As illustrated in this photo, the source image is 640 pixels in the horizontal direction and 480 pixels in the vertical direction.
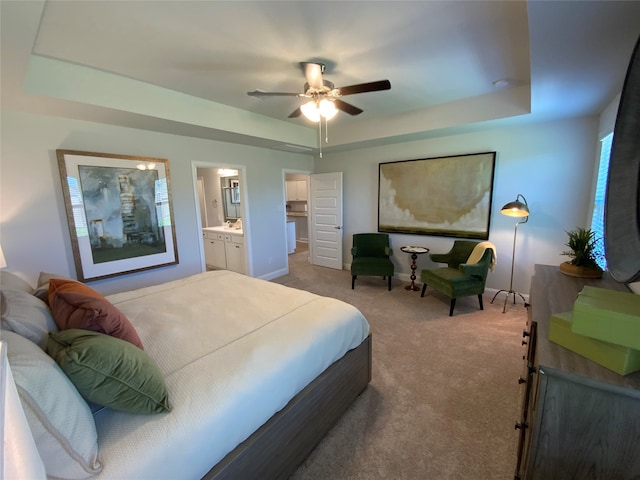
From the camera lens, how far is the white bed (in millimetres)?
977

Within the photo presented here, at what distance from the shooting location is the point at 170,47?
79.0 inches

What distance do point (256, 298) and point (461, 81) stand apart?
2.84m

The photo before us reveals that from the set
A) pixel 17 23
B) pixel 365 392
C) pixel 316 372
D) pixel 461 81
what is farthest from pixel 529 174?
pixel 17 23

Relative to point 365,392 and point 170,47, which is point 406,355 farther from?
point 170,47

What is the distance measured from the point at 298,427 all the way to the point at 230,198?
5617 millimetres

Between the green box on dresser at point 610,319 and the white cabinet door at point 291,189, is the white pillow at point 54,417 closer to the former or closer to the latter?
the green box on dresser at point 610,319

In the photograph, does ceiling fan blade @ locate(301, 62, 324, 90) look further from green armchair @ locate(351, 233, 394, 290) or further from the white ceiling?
green armchair @ locate(351, 233, 394, 290)

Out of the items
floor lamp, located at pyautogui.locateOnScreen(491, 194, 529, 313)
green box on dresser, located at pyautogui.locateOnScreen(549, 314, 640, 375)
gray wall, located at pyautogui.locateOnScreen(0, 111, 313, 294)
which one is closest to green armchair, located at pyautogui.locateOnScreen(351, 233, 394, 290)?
floor lamp, located at pyautogui.locateOnScreen(491, 194, 529, 313)

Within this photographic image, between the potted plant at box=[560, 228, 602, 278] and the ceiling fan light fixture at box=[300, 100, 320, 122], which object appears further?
the ceiling fan light fixture at box=[300, 100, 320, 122]

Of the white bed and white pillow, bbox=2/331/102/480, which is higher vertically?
white pillow, bbox=2/331/102/480

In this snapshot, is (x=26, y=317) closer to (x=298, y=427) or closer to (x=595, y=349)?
(x=298, y=427)

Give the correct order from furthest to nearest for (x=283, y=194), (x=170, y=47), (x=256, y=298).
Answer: (x=283, y=194) < (x=256, y=298) < (x=170, y=47)

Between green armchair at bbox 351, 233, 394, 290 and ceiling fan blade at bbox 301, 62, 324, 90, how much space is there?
2.63m

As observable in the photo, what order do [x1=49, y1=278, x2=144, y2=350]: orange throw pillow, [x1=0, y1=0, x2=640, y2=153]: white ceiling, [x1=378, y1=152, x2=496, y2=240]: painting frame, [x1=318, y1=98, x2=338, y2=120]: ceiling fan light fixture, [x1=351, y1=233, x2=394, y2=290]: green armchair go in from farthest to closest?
[x1=351, y1=233, x2=394, y2=290]: green armchair, [x1=378, y1=152, x2=496, y2=240]: painting frame, [x1=318, y1=98, x2=338, y2=120]: ceiling fan light fixture, [x1=0, y1=0, x2=640, y2=153]: white ceiling, [x1=49, y1=278, x2=144, y2=350]: orange throw pillow
